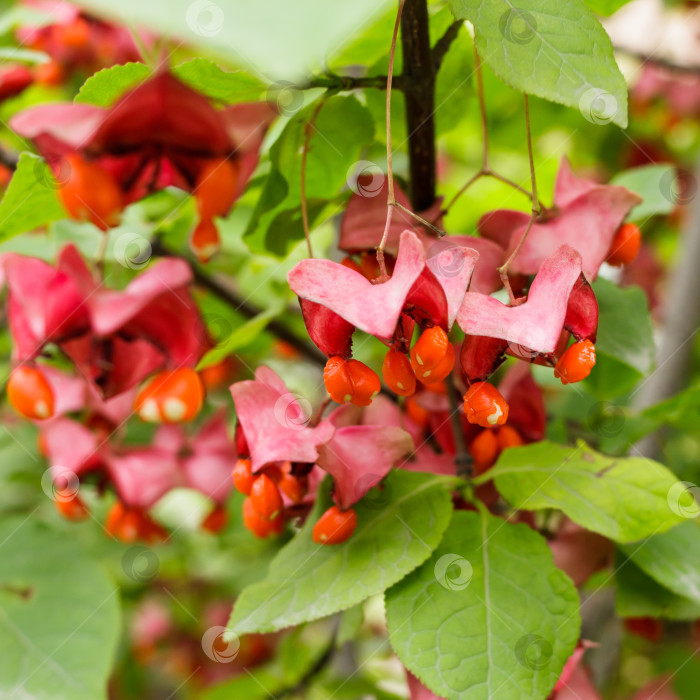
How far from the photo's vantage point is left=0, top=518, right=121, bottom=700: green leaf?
810mm

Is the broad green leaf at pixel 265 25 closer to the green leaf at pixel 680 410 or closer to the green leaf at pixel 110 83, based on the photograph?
the green leaf at pixel 110 83

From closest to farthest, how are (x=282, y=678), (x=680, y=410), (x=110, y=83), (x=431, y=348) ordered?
(x=431, y=348) → (x=110, y=83) → (x=680, y=410) → (x=282, y=678)

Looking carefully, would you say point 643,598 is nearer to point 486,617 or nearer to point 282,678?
point 486,617

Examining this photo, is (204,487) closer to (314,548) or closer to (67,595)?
(67,595)

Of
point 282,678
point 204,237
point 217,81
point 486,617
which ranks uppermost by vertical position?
point 217,81

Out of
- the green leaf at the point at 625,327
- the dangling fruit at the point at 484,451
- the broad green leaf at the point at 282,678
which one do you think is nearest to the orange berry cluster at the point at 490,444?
the dangling fruit at the point at 484,451

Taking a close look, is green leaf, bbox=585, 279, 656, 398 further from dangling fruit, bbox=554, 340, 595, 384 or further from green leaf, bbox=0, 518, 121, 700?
green leaf, bbox=0, 518, 121, 700

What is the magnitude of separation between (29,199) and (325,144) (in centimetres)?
27

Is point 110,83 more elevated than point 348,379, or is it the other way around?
point 110,83

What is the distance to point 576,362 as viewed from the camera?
0.49 m

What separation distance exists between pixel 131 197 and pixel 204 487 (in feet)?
1.55

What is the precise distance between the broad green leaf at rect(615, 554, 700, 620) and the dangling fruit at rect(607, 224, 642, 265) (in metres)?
0.30

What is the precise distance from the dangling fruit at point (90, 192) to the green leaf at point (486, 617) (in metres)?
0.37

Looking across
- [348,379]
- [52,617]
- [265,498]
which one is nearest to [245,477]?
[265,498]
